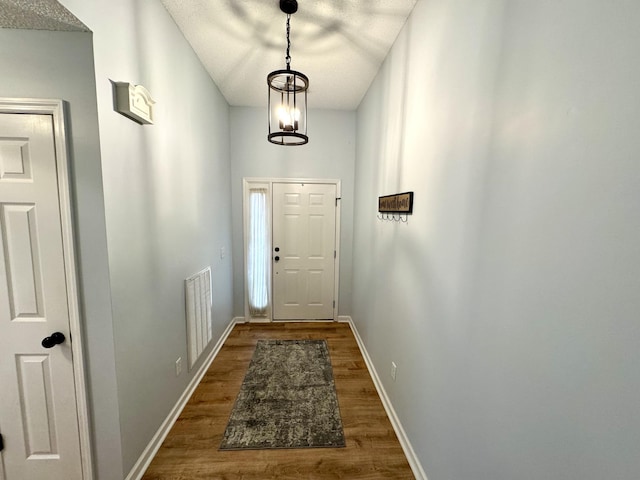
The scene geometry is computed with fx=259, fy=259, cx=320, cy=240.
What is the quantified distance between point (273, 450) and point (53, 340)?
141 cm

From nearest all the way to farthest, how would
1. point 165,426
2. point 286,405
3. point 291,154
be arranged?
1. point 165,426
2. point 286,405
3. point 291,154

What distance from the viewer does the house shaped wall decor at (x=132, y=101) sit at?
1328 millimetres

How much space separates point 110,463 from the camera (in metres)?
1.39

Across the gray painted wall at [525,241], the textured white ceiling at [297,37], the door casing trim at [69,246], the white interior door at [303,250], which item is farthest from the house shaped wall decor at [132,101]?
the white interior door at [303,250]

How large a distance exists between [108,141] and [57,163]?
9.7 inches

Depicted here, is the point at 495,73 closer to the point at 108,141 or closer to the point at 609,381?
the point at 609,381

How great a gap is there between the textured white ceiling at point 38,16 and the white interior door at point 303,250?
2.42 meters

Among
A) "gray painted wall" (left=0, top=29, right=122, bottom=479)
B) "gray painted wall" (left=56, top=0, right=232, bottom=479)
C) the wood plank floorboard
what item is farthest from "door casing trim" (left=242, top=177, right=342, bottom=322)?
"gray painted wall" (left=0, top=29, right=122, bottom=479)

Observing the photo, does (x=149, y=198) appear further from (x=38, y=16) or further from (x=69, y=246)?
(x=38, y=16)

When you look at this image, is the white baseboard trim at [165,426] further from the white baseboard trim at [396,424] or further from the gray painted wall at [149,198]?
the white baseboard trim at [396,424]

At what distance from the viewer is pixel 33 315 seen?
1.32 meters

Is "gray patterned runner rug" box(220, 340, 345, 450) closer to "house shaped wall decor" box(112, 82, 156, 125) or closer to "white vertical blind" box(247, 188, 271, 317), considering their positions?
"white vertical blind" box(247, 188, 271, 317)

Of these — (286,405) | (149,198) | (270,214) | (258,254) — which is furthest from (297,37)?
(286,405)

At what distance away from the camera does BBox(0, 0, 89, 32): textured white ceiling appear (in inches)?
41.0
